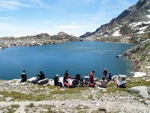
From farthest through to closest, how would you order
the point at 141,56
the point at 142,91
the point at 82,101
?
the point at 141,56 < the point at 142,91 < the point at 82,101

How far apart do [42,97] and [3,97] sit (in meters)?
5.87

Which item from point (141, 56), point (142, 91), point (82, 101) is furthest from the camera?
point (141, 56)

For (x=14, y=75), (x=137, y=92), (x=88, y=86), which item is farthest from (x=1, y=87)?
(x=14, y=75)

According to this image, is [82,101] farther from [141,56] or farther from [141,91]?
[141,56]

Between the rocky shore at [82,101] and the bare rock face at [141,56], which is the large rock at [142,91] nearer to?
the rocky shore at [82,101]

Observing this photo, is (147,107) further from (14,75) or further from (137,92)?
(14,75)

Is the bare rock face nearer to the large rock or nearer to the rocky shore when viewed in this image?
the large rock

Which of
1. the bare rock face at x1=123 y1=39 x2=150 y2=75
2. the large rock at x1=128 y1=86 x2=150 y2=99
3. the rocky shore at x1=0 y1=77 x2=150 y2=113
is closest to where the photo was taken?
the rocky shore at x1=0 y1=77 x2=150 y2=113

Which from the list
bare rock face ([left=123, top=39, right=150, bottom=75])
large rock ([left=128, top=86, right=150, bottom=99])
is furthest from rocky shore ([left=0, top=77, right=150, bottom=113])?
bare rock face ([left=123, top=39, right=150, bottom=75])

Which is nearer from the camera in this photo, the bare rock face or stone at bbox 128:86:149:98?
stone at bbox 128:86:149:98

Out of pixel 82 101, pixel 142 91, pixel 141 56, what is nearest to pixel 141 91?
pixel 142 91

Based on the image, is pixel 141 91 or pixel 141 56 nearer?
pixel 141 91

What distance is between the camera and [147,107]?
31.2 m

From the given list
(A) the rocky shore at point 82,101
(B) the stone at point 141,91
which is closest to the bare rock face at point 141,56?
(B) the stone at point 141,91
